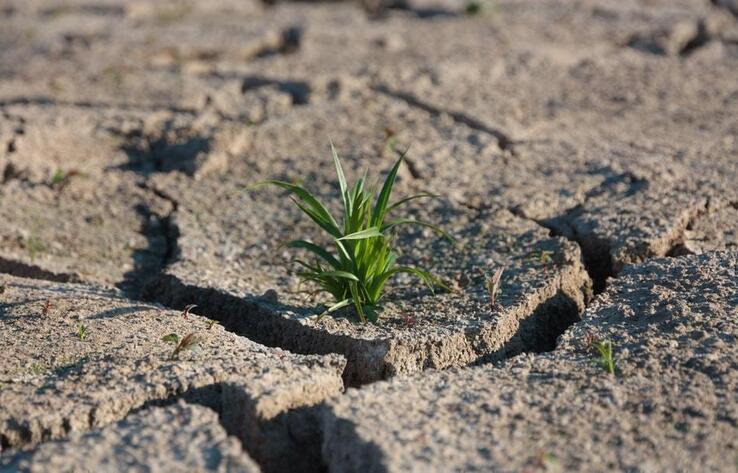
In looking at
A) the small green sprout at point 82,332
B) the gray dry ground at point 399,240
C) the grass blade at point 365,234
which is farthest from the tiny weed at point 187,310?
the grass blade at point 365,234

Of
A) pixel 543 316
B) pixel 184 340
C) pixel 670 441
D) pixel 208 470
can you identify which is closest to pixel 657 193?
pixel 543 316

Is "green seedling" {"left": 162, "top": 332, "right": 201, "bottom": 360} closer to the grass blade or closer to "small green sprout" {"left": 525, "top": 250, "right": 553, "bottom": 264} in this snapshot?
the grass blade

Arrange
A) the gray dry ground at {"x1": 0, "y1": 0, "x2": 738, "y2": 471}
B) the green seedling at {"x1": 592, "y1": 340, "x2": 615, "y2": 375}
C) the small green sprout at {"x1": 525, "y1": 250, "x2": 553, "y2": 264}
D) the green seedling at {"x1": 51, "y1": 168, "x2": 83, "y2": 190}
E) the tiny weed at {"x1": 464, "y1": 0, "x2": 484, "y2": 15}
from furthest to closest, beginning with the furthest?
the tiny weed at {"x1": 464, "y1": 0, "x2": 484, "y2": 15}, the green seedling at {"x1": 51, "y1": 168, "x2": 83, "y2": 190}, the small green sprout at {"x1": 525, "y1": 250, "x2": 553, "y2": 264}, the green seedling at {"x1": 592, "y1": 340, "x2": 615, "y2": 375}, the gray dry ground at {"x1": 0, "y1": 0, "x2": 738, "y2": 471}

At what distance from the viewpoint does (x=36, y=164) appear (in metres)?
3.81

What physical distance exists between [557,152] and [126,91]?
1977mm

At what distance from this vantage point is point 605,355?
233cm

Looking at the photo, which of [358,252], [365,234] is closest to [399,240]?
[358,252]

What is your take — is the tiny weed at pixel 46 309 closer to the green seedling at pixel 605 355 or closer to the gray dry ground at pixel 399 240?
the gray dry ground at pixel 399 240

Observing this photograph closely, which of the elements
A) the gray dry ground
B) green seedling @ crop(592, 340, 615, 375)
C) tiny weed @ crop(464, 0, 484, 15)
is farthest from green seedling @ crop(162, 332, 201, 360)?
tiny weed @ crop(464, 0, 484, 15)

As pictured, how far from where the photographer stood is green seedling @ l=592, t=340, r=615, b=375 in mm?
2309

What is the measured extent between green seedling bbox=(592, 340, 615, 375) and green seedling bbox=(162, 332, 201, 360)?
97 centimetres

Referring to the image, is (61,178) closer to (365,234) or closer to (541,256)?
(365,234)

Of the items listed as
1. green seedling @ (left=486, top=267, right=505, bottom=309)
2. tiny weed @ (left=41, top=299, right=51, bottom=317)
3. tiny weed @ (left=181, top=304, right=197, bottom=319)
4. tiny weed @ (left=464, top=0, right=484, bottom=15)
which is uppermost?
tiny weed @ (left=464, top=0, right=484, bottom=15)

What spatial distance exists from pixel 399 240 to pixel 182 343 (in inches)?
36.3
